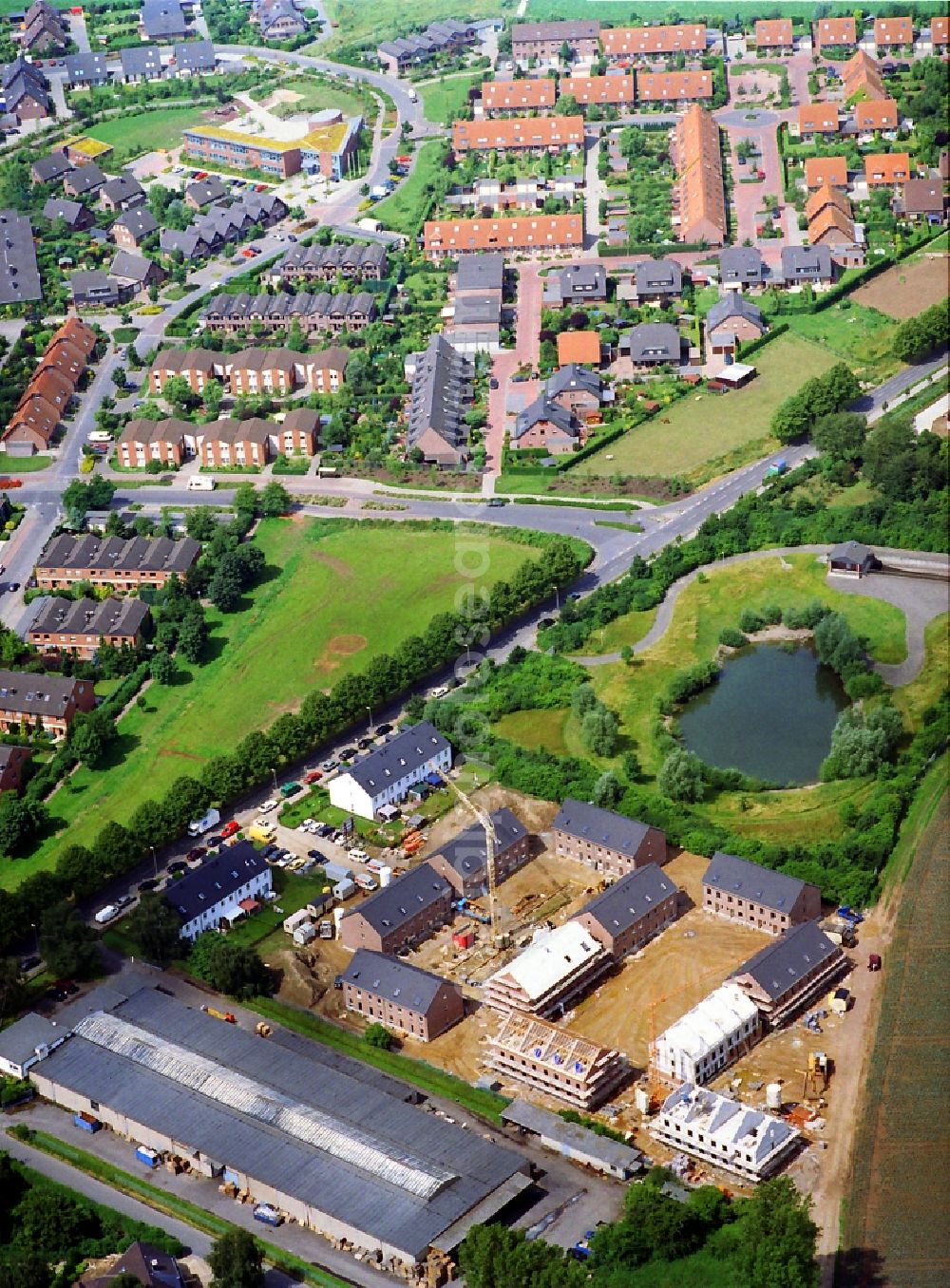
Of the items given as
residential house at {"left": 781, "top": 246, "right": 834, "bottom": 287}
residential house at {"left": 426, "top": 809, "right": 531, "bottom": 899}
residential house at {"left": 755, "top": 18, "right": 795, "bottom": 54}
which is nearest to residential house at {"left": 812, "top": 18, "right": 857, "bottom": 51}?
residential house at {"left": 755, "top": 18, "right": 795, "bottom": 54}

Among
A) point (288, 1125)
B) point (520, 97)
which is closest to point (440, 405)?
point (520, 97)

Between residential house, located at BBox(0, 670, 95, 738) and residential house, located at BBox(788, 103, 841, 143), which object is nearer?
residential house, located at BBox(0, 670, 95, 738)

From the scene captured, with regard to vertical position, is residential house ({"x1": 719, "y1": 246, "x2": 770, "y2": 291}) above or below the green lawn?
below

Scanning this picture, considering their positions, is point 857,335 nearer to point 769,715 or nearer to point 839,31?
point 769,715

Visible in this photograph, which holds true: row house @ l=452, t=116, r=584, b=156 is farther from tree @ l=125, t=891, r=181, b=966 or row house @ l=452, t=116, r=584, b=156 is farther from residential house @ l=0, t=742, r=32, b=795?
tree @ l=125, t=891, r=181, b=966

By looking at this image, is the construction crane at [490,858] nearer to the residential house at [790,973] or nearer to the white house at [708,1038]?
the white house at [708,1038]

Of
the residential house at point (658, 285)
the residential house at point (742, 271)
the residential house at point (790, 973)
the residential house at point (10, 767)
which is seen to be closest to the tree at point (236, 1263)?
the residential house at point (790, 973)

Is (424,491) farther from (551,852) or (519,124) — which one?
(519,124)
